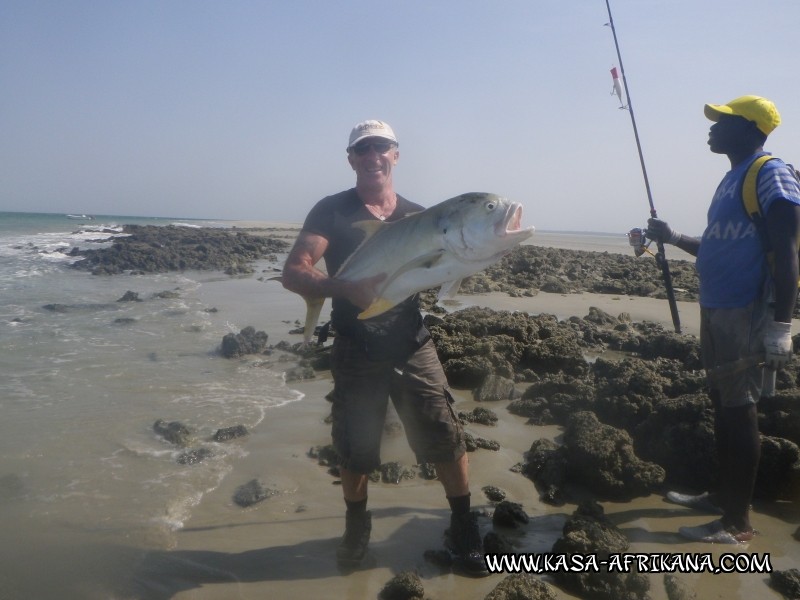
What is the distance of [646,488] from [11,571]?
4240mm

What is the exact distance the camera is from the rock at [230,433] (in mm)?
5242

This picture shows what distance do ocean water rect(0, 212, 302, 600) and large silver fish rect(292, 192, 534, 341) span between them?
2308 millimetres

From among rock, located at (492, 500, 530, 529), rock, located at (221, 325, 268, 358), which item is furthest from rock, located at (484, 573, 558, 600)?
rock, located at (221, 325, 268, 358)

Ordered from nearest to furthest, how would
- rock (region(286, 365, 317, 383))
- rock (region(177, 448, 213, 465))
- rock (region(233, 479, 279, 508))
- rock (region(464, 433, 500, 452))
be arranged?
1. rock (region(233, 479, 279, 508))
2. rock (region(177, 448, 213, 465))
3. rock (region(464, 433, 500, 452))
4. rock (region(286, 365, 317, 383))

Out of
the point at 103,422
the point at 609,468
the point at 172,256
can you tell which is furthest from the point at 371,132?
the point at 172,256

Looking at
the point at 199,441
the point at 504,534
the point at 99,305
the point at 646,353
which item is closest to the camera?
the point at 504,534

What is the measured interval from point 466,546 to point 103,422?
4045mm

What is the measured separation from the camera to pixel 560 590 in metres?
3.12

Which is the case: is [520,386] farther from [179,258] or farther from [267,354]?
[179,258]

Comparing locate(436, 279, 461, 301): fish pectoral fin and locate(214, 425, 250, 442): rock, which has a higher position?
locate(436, 279, 461, 301): fish pectoral fin

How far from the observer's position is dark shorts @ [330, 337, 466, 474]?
3422 mm

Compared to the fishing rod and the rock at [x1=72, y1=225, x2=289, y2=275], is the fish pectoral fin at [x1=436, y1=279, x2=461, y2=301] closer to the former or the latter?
the fishing rod

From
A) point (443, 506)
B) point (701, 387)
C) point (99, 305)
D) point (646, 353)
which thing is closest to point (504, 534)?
point (443, 506)

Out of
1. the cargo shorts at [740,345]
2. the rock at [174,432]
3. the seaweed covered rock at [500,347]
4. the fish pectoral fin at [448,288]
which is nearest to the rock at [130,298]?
the seaweed covered rock at [500,347]
